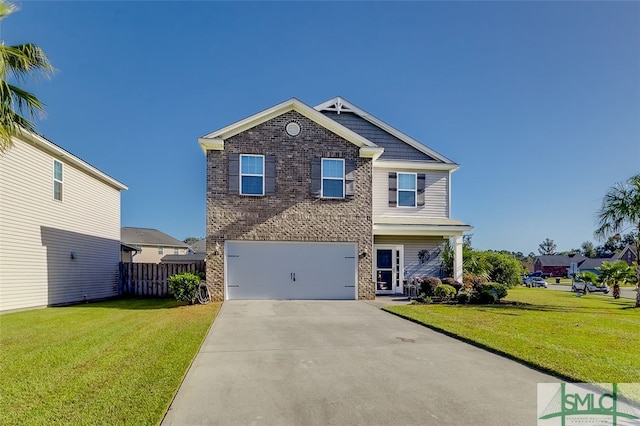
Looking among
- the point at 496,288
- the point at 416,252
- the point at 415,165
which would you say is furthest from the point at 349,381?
the point at 415,165

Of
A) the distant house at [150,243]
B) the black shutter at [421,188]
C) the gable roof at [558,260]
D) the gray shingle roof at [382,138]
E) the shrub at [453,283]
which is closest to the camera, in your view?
the shrub at [453,283]

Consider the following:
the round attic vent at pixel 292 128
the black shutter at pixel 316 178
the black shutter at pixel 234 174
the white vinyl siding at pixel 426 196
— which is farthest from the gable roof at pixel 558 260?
the black shutter at pixel 234 174

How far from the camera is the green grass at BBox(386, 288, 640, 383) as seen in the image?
5.07m

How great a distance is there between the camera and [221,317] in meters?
9.56

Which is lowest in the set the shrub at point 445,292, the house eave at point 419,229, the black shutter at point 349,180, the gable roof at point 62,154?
the shrub at point 445,292

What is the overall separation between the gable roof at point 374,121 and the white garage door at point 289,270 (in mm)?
5906

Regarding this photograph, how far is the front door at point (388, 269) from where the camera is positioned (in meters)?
15.3

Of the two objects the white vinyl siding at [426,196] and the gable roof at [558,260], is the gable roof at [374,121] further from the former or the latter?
the gable roof at [558,260]

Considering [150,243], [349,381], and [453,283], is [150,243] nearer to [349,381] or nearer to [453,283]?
[453,283]

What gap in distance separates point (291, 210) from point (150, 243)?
28103mm

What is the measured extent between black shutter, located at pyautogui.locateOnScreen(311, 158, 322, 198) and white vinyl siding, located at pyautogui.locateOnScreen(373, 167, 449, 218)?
322cm

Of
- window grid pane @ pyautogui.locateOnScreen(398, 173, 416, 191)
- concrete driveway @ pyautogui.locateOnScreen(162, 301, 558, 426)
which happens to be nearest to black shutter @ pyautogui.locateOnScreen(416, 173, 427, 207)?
window grid pane @ pyautogui.locateOnScreen(398, 173, 416, 191)

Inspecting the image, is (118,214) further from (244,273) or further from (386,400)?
(386,400)

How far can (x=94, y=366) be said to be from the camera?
522cm
